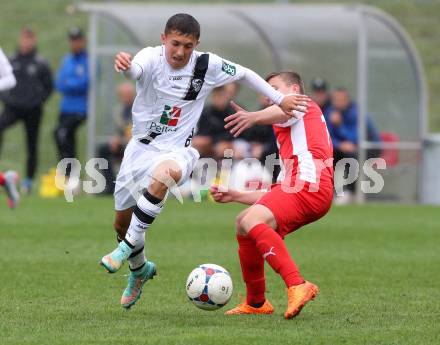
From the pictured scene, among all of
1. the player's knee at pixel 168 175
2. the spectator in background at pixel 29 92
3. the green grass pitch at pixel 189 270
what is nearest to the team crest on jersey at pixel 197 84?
the player's knee at pixel 168 175

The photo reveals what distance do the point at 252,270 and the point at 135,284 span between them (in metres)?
0.90

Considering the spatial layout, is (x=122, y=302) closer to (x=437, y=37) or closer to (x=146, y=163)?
(x=146, y=163)

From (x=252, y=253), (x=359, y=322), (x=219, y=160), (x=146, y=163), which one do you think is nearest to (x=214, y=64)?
(x=146, y=163)

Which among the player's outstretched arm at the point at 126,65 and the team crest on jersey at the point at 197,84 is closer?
the player's outstretched arm at the point at 126,65

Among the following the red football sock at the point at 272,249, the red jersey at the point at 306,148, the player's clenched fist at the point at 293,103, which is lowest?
the red football sock at the point at 272,249

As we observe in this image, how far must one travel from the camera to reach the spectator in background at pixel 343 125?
1933 cm

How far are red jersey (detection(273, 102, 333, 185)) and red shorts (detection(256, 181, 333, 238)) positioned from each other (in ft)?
0.32

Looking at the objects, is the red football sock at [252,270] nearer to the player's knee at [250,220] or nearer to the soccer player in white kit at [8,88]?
the player's knee at [250,220]

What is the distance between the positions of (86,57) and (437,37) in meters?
14.6

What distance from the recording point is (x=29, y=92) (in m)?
19.5

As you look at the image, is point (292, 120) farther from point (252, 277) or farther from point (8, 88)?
point (8, 88)

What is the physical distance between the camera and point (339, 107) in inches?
765

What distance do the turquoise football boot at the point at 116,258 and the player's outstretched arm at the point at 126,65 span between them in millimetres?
1191

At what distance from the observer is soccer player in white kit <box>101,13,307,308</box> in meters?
8.03
